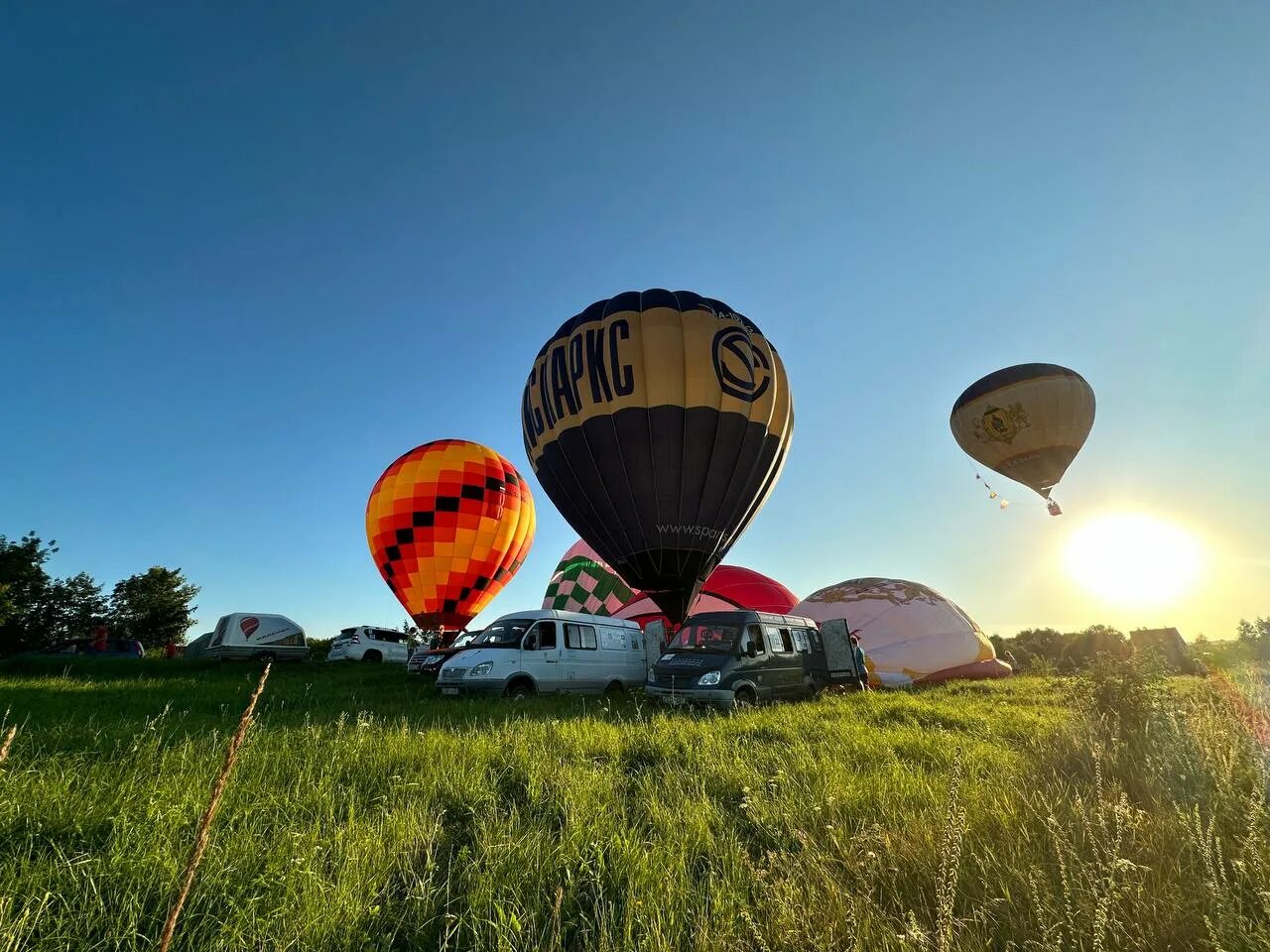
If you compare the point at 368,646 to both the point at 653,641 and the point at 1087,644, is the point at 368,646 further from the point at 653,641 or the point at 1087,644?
the point at 1087,644

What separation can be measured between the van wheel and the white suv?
15678mm

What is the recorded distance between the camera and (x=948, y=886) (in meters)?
2.30

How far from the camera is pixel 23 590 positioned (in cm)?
3462

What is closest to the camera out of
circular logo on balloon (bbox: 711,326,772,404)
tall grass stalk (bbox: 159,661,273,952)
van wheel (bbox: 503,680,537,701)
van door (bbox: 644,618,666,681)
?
tall grass stalk (bbox: 159,661,273,952)

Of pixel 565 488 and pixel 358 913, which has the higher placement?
pixel 565 488

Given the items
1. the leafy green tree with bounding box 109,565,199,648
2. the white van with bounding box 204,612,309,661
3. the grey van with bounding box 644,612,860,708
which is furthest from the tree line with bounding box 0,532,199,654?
the grey van with bounding box 644,612,860,708

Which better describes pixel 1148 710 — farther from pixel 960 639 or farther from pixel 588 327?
pixel 588 327

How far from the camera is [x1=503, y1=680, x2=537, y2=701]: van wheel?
37.1 feet

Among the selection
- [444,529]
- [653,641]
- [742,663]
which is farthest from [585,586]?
[742,663]

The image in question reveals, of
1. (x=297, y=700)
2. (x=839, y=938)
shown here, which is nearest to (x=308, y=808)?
(x=839, y=938)

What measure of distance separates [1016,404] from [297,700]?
2366 centimetres

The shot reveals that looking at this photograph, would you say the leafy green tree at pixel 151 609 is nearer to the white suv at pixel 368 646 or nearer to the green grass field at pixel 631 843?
the white suv at pixel 368 646

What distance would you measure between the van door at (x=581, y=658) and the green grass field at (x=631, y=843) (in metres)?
6.84

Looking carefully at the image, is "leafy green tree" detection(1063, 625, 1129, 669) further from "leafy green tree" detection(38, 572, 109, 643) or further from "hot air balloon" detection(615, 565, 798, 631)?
"leafy green tree" detection(38, 572, 109, 643)
